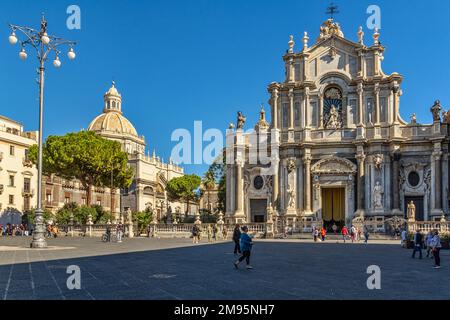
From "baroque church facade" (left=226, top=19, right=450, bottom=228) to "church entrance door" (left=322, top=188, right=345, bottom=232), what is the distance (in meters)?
0.09

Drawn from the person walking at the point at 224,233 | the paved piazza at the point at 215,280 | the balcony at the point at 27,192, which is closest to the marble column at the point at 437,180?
the person walking at the point at 224,233

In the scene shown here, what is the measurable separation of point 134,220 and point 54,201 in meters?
25.0

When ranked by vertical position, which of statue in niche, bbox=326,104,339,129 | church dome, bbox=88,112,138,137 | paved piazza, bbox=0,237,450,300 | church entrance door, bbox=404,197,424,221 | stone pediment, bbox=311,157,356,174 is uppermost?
church dome, bbox=88,112,138,137

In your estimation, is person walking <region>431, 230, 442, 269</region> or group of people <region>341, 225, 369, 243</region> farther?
group of people <region>341, 225, 369, 243</region>

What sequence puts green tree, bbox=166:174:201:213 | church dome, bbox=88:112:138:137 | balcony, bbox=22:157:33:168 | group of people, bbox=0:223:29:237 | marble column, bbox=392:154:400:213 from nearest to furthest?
1. marble column, bbox=392:154:400:213
2. group of people, bbox=0:223:29:237
3. balcony, bbox=22:157:33:168
4. green tree, bbox=166:174:201:213
5. church dome, bbox=88:112:138:137

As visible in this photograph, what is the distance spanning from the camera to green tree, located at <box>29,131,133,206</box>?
56875mm

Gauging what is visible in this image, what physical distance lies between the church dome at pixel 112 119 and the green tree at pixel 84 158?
124 ft

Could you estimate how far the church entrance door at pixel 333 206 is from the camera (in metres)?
48.9

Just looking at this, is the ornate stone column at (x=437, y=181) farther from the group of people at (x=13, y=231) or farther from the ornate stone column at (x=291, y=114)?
the group of people at (x=13, y=231)

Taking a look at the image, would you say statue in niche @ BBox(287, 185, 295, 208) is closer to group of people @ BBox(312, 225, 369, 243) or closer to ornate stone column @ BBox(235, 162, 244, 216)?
ornate stone column @ BBox(235, 162, 244, 216)

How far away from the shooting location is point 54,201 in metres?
74.4

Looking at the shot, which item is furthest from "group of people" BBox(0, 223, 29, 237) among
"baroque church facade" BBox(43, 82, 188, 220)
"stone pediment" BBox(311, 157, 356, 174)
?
"stone pediment" BBox(311, 157, 356, 174)
